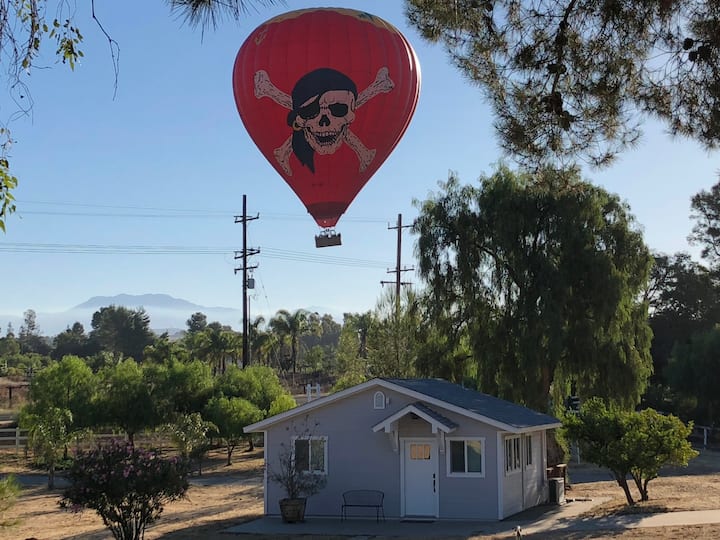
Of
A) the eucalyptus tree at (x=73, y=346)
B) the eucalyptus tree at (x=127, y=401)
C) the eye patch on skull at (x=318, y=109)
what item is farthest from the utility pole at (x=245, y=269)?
the eucalyptus tree at (x=73, y=346)

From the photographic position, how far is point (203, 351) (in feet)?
247

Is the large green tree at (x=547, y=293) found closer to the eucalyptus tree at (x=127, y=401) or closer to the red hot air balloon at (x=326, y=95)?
the red hot air balloon at (x=326, y=95)

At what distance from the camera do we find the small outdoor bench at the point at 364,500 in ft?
74.3

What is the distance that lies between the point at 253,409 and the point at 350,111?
23.3 metres

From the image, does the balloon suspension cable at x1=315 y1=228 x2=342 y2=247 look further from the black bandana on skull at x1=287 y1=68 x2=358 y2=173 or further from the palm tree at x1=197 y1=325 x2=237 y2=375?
the palm tree at x1=197 y1=325 x2=237 y2=375

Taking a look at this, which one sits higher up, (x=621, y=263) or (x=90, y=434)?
(x=621, y=263)

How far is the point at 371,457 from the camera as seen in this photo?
908 inches

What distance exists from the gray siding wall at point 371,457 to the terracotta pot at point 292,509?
4.01ft

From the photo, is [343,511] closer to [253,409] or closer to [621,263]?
[621,263]

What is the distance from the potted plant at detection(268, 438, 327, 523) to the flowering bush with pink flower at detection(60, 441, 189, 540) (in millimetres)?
5879

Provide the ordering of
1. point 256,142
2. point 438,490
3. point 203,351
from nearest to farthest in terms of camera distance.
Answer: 1. point 256,142
2. point 438,490
3. point 203,351

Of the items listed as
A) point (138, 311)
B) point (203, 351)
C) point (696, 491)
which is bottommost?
point (696, 491)

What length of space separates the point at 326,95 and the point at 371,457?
9.97 m

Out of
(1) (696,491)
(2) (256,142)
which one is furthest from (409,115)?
(1) (696,491)
